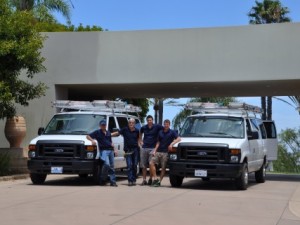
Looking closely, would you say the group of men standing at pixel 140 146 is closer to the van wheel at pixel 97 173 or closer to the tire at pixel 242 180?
the van wheel at pixel 97 173

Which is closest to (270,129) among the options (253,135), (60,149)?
(253,135)

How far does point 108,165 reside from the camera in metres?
15.0

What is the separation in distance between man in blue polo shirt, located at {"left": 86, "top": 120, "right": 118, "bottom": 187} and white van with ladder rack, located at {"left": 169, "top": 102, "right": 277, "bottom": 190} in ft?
5.39

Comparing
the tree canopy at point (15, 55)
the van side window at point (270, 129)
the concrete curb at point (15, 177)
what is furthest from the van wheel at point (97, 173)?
the van side window at point (270, 129)

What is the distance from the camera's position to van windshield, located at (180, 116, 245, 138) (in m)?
15.2

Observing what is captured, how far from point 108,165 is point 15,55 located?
17.2ft

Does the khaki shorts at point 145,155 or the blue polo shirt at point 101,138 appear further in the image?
the khaki shorts at point 145,155

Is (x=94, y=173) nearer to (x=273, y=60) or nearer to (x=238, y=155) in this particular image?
(x=238, y=155)

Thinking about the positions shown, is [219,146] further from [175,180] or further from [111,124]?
[111,124]

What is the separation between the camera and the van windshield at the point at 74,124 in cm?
1581

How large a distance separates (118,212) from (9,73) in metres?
9.32

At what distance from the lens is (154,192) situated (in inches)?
536

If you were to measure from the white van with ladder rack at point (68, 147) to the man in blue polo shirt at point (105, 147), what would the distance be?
19 cm

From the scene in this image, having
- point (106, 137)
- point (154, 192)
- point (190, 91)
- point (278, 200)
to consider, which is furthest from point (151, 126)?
point (190, 91)
